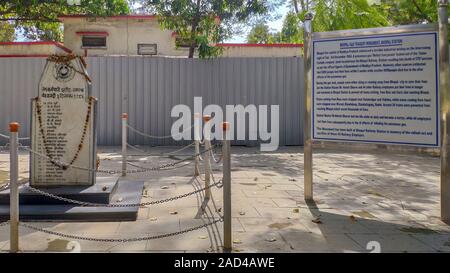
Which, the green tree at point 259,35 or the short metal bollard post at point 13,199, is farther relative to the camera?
the green tree at point 259,35

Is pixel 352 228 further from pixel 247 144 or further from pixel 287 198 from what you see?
pixel 247 144

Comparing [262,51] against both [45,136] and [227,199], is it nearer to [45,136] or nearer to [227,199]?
[45,136]

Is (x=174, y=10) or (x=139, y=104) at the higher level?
(x=174, y=10)

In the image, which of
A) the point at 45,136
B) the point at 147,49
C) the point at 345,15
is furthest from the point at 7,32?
the point at 45,136

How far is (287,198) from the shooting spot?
275 inches

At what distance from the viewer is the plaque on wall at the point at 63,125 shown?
6.54 metres

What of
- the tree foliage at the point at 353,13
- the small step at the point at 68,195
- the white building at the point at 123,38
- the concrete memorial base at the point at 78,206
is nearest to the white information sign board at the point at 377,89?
the concrete memorial base at the point at 78,206

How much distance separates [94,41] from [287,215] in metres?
17.4

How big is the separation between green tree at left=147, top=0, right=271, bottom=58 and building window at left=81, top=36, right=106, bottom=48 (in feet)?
19.4

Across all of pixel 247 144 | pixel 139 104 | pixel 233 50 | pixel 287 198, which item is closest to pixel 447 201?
pixel 287 198

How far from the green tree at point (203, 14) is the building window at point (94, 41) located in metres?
5.90

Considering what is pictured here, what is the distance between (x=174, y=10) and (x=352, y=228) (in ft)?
37.1

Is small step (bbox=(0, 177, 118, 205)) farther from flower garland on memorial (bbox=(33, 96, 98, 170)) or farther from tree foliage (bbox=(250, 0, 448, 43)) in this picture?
tree foliage (bbox=(250, 0, 448, 43))

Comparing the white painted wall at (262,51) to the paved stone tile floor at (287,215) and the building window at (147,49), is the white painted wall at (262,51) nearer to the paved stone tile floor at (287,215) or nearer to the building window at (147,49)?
the building window at (147,49)
